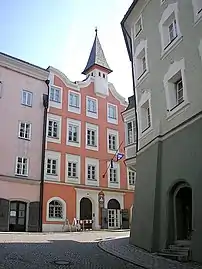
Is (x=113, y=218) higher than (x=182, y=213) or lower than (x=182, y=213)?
lower

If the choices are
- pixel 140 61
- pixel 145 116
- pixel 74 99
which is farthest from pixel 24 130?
pixel 145 116

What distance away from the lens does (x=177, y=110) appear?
1313 cm

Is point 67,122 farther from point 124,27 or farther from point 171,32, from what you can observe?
point 171,32

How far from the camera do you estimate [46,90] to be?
31.5 meters

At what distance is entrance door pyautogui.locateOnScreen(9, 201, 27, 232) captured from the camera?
26906 mm

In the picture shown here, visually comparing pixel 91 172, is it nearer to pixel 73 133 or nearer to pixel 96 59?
pixel 73 133

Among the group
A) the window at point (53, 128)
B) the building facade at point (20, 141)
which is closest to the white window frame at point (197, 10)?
the building facade at point (20, 141)

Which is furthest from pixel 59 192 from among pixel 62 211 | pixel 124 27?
pixel 124 27

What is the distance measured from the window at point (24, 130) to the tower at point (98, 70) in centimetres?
918

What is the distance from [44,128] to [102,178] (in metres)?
7.62

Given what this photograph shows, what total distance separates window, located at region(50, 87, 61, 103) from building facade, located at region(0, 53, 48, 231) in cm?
74

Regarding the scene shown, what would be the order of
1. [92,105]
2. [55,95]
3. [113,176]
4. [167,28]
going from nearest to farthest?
[167,28] < [55,95] < [113,176] < [92,105]

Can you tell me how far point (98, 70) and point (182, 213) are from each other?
2632 centimetres

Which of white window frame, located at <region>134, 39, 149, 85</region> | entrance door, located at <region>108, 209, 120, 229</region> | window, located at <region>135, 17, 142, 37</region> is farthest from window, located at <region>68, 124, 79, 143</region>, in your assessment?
window, located at <region>135, 17, 142, 37</region>
